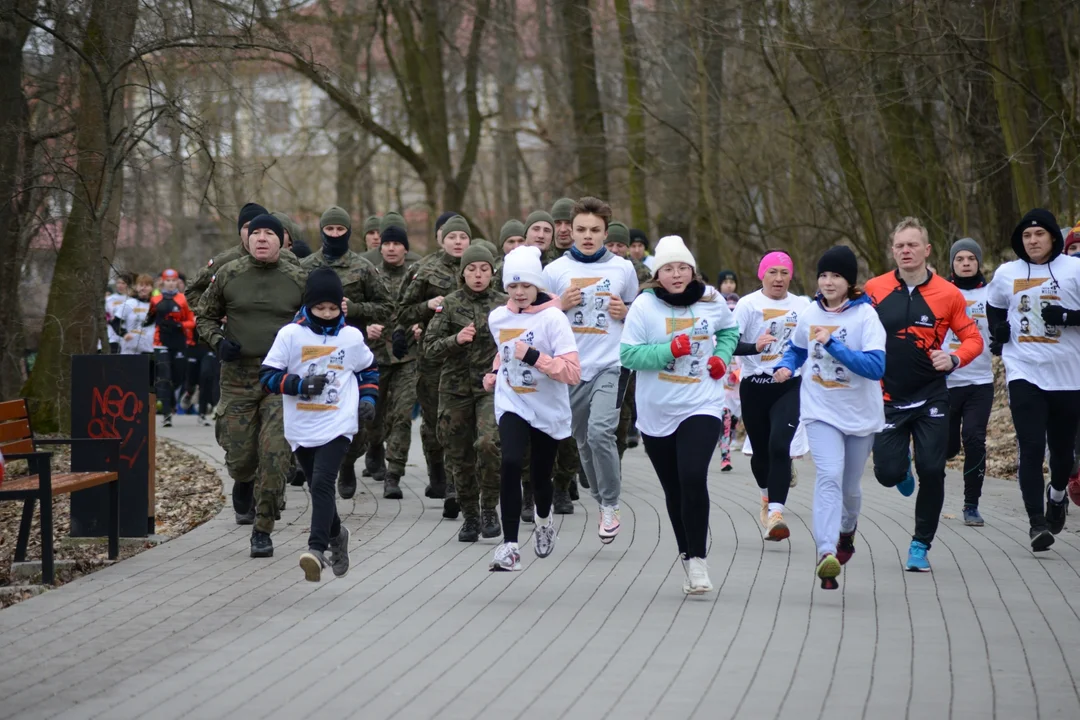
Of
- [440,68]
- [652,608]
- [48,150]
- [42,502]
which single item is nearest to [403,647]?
[652,608]

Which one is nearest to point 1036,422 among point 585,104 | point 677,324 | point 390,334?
point 677,324

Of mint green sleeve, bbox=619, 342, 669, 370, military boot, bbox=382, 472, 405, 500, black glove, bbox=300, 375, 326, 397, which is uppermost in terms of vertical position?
mint green sleeve, bbox=619, 342, 669, 370

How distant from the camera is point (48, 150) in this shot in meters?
15.0

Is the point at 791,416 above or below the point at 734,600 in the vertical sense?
above

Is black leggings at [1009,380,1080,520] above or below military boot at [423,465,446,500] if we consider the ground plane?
above

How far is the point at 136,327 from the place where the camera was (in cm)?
2164

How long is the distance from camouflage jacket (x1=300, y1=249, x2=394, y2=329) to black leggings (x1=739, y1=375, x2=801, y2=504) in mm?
3050

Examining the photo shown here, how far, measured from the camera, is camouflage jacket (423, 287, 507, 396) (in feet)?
35.1

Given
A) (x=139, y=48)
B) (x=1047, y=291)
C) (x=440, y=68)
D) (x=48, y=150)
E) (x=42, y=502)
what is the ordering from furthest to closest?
(x=440, y=68) < (x=48, y=150) < (x=139, y=48) < (x=1047, y=291) < (x=42, y=502)

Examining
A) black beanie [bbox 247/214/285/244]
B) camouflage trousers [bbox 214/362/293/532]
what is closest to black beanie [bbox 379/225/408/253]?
black beanie [bbox 247/214/285/244]

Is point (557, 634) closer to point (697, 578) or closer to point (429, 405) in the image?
point (697, 578)

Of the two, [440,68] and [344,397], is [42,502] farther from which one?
[440,68]

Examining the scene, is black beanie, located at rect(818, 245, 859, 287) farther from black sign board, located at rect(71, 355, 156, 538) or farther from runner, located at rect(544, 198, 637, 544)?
black sign board, located at rect(71, 355, 156, 538)

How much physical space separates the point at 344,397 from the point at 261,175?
5.43m
